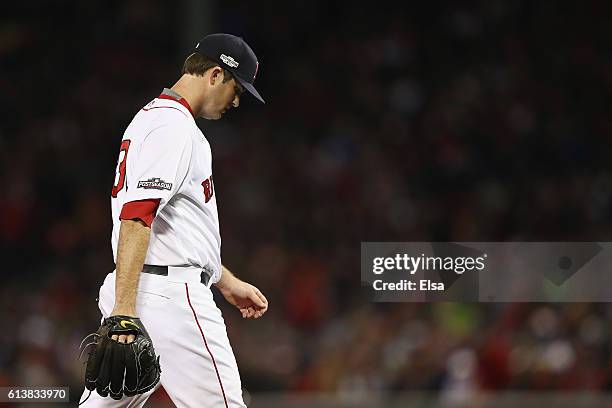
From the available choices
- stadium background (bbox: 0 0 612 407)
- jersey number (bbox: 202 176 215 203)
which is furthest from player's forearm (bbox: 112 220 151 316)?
stadium background (bbox: 0 0 612 407)

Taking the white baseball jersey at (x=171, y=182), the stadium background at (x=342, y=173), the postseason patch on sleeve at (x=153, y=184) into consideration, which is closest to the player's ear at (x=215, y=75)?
the white baseball jersey at (x=171, y=182)

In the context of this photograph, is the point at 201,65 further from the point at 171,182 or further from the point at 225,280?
the point at 225,280

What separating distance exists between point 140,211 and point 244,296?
84cm

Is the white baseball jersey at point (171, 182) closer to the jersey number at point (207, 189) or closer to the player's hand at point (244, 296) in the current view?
the jersey number at point (207, 189)

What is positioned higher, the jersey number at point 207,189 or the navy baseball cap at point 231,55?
the navy baseball cap at point 231,55

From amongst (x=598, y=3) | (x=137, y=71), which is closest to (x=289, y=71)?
(x=137, y=71)

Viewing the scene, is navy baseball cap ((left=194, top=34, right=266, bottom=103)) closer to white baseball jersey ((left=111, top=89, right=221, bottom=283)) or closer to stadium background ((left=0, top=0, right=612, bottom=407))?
white baseball jersey ((left=111, top=89, right=221, bottom=283))

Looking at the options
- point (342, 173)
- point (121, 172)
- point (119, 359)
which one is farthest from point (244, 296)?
point (342, 173)

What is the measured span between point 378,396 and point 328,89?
4.25m

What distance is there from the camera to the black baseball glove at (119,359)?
297 centimetres

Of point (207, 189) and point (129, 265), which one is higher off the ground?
point (207, 189)

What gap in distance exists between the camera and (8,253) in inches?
351

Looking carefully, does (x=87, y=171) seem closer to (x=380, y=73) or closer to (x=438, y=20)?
(x=380, y=73)

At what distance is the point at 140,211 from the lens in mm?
3055
